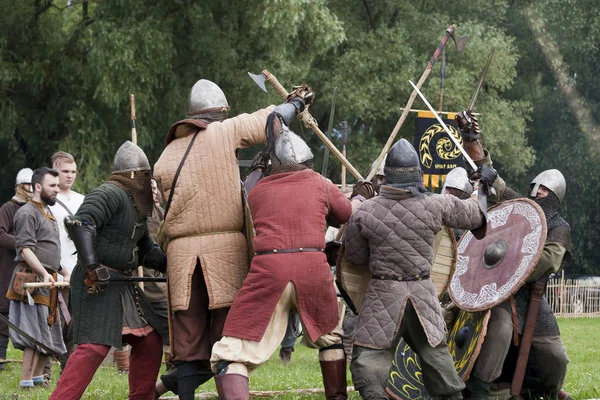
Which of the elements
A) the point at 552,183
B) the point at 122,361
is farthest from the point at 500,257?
the point at 122,361

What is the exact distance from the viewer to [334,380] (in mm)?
5352

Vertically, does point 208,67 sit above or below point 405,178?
above

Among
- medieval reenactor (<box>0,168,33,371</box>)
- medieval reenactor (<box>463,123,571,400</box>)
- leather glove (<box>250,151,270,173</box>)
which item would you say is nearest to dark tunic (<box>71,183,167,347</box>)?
leather glove (<box>250,151,270,173</box>)

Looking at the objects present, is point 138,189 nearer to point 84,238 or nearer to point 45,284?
point 84,238

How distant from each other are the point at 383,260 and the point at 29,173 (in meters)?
4.19

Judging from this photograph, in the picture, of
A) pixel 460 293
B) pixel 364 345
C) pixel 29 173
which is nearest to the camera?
pixel 364 345

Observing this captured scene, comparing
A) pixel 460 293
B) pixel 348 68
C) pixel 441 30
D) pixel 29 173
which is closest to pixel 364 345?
pixel 460 293

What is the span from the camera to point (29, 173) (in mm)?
8352

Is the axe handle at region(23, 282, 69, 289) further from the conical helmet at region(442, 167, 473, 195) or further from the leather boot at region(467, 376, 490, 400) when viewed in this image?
the leather boot at region(467, 376, 490, 400)

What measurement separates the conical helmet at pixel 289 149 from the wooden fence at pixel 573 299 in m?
15.9

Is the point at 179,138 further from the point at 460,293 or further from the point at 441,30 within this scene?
the point at 441,30

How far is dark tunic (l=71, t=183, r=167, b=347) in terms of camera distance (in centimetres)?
530

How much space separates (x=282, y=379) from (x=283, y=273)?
2.77 meters

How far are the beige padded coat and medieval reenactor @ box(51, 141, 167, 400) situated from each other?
0.25 meters
